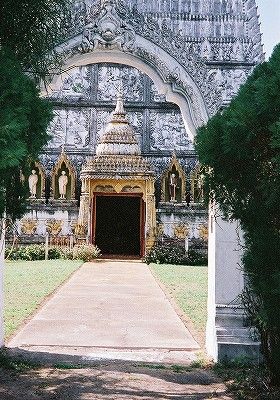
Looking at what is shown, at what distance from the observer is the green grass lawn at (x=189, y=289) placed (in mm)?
8078

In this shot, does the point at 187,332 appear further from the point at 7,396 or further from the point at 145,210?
the point at 145,210

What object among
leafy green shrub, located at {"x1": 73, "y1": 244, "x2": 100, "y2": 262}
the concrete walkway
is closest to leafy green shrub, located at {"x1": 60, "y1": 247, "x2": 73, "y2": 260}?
leafy green shrub, located at {"x1": 73, "y1": 244, "x2": 100, "y2": 262}

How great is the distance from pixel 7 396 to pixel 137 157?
1509cm

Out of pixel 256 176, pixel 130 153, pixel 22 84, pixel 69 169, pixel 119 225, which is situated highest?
pixel 130 153

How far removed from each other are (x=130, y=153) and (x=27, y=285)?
8748mm

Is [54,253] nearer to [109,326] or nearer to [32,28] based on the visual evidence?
[109,326]

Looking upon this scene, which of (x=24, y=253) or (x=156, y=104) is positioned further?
(x=156, y=104)

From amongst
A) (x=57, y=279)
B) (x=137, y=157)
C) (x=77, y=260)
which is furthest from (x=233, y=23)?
(x=57, y=279)

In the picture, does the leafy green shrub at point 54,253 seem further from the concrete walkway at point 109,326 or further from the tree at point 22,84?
the tree at point 22,84

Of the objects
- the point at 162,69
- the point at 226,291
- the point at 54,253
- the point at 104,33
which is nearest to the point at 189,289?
the point at 226,291

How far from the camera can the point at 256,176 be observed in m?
3.87

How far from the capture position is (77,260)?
17.3m

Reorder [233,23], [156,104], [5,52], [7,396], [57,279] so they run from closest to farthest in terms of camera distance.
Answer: [5,52], [7,396], [57,279], [156,104], [233,23]

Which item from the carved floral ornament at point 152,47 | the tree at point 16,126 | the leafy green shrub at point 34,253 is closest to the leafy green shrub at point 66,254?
the leafy green shrub at point 34,253
